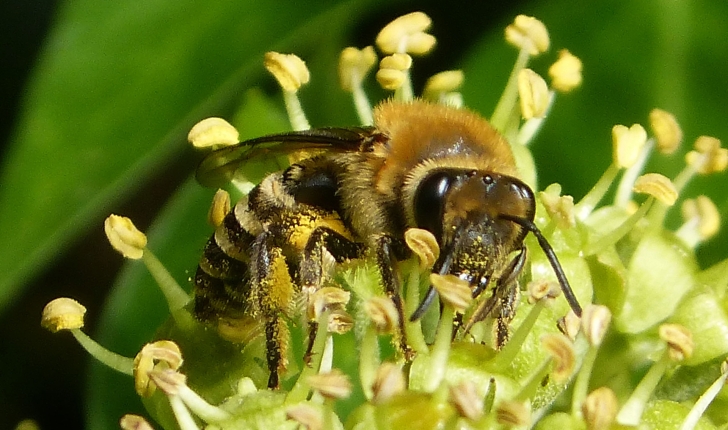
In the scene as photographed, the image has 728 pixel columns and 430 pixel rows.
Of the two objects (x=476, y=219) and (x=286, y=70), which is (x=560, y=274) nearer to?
(x=476, y=219)

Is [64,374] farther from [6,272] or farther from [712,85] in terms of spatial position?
[712,85]

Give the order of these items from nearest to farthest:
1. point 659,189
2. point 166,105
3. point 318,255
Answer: point 318,255, point 659,189, point 166,105

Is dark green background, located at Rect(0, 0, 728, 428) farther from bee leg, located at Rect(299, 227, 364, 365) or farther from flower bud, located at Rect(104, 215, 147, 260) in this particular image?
bee leg, located at Rect(299, 227, 364, 365)

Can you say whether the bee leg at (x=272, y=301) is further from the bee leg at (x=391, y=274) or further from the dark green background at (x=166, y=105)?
the dark green background at (x=166, y=105)

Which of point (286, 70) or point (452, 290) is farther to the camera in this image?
A: point (286, 70)

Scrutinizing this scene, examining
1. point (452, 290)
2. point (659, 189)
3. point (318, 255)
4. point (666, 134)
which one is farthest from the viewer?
point (666, 134)

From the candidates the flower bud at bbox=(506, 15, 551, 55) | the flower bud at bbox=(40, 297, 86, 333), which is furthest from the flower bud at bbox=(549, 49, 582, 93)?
the flower bud at bbox=(40, 297, 86, 333)

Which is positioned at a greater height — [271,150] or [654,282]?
[271,150]

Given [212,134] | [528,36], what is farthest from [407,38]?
[212,134]
